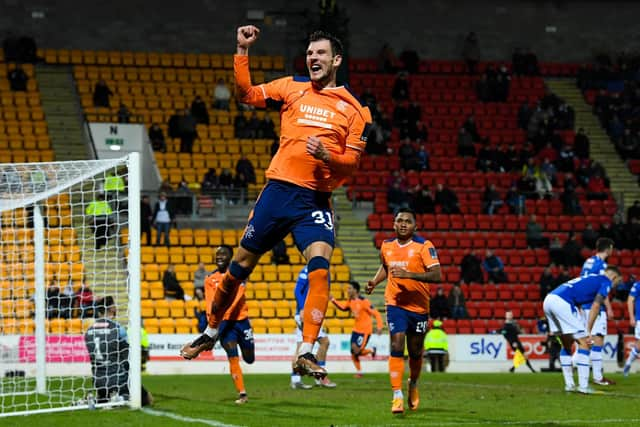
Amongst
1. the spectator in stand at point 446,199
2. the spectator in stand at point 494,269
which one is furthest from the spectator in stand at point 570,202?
the spectator in stand at point 494,269

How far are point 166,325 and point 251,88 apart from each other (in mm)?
20262

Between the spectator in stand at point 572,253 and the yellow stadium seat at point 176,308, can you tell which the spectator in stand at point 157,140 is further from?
the spectator in stand at point 572,253

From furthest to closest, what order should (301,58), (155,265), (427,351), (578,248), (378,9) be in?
(378,9)
(301,58)
(578,248)
(155,265)
(427,351)

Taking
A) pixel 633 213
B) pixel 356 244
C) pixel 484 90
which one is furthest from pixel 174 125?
pixel 633 213

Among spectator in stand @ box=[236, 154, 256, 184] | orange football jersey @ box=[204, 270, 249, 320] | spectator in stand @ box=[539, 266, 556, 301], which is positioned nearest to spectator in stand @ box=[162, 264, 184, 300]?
spectator in stand @ box=[236, 154, 256, 184]

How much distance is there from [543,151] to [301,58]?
28.4 ft

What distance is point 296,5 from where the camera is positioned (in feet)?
134

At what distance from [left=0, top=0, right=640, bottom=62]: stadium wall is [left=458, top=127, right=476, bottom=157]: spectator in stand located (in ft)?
19.7

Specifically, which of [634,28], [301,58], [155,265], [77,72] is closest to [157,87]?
[77,72]

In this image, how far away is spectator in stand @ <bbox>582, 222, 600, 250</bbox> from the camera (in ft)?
111

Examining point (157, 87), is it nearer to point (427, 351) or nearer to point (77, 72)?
point (77, 72)

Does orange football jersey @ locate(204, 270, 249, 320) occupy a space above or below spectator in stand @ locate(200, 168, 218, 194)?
below

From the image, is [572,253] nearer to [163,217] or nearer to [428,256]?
[163,217]

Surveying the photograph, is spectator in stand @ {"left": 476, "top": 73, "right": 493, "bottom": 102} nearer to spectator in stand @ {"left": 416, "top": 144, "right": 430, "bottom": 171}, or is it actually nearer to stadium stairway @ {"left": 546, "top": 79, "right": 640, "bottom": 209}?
stadium stairway @ {"left": 546, "top": 79, "right": 640, "bottom": 209}
